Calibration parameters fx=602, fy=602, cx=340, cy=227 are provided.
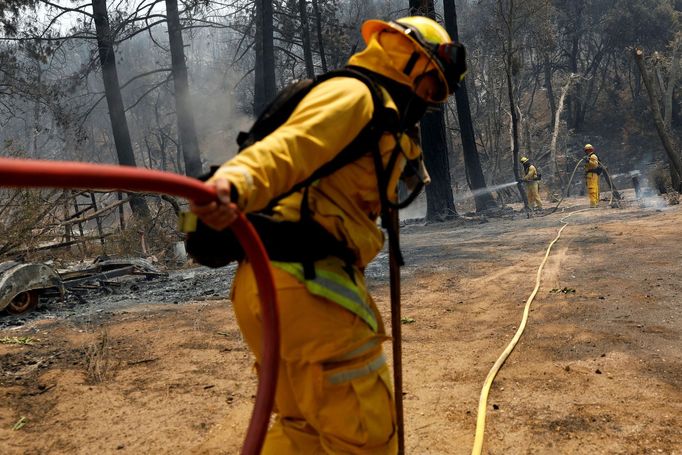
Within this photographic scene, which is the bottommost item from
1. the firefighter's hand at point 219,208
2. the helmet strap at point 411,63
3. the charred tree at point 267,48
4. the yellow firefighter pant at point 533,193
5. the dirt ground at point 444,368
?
the dirt ground at point 444,368

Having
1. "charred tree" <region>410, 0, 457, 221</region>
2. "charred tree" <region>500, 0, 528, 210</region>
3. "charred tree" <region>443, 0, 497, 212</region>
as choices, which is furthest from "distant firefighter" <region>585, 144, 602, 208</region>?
"charred tree" <region>410, 0, 457, 221</region>

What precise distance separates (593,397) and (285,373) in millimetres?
2291

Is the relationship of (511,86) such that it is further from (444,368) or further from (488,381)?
(488,381)

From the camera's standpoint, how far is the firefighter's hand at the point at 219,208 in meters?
1.44

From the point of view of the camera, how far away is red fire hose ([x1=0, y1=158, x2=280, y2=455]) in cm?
112

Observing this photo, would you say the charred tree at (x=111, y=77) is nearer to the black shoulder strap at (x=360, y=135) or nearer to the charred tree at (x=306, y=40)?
the charred tree at (x=306, y=40)

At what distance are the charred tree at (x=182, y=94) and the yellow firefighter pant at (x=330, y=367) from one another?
19855 millimetres

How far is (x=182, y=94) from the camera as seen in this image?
2153 cm

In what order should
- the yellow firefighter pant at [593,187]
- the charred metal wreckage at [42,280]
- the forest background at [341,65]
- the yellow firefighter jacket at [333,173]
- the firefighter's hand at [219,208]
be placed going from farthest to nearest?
1. the yellow firefighter pant at [593,187]
2. the forest background at [341,65]
3. the charred metal wreckage at [42,280]
4. the yellow firefighter jacket at [333,173]
5. the firefighter's hand at [219,208]

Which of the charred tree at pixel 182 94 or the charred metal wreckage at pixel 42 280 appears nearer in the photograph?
the charred metal wreckage at pixel 42 280

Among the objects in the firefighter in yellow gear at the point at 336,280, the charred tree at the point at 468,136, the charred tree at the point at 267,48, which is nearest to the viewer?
the firefighter in yellow gear at the point at 336,280

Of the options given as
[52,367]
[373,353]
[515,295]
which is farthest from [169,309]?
[373,353]

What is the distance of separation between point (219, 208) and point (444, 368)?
124 inches

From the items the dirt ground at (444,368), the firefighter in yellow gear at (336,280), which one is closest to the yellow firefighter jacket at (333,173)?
the firefighter in yellow gear at (336,280)
